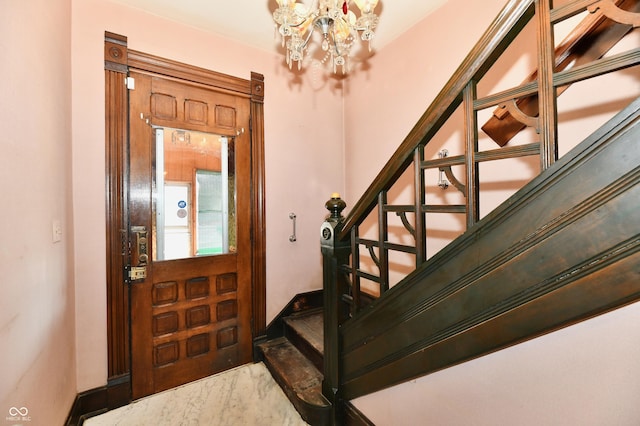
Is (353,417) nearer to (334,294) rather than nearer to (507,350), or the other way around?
(334,294)

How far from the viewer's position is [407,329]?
1076mm

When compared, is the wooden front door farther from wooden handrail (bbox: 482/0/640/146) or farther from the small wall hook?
wooden handrail (bbox: 482/0/640/146)

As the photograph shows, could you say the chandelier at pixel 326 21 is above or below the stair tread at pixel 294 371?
above

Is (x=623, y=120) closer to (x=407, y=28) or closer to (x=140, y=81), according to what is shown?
(x=407, y=28)

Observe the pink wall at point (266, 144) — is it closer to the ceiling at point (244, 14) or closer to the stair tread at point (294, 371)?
the ceiling at point (244, 14)

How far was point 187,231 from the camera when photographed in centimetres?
206

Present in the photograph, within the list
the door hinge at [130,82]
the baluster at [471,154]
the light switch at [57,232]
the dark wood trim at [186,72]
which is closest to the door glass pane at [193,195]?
the door hinge at [130,82]

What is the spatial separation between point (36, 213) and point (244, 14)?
1900mm

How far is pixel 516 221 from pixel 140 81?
2474mm

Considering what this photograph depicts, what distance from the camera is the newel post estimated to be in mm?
1462

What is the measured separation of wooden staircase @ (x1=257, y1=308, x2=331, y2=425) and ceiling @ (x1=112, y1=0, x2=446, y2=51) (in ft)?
8.60

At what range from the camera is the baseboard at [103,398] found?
166 cm

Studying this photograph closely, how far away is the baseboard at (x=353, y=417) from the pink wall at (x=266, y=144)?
1.15m

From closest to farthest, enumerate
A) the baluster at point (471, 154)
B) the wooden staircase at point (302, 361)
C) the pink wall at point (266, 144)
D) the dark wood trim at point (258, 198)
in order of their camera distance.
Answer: the baluster at point (471, 154) → the wooden staircase at point (302, 361) → the pink wall at point (266, 144) → the dark wood trim at point (258, 198)
